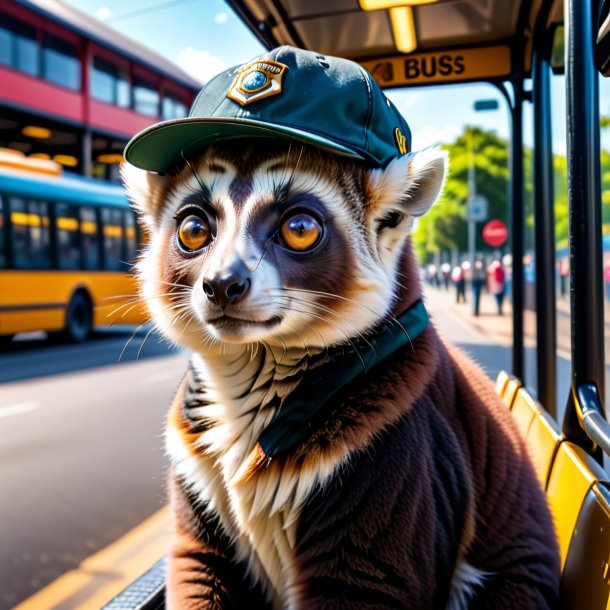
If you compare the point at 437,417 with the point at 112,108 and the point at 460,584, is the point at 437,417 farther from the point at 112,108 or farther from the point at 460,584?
the point at 112,108

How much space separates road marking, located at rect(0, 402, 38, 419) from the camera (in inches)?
239

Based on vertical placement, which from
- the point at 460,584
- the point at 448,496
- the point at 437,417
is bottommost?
the point at 460,584

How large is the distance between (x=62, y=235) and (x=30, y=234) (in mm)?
741

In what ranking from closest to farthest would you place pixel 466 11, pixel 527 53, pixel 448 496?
1. pixel 448 496
2. pixel 466 11
3. pixel 527 53

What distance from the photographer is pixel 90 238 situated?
1189cm

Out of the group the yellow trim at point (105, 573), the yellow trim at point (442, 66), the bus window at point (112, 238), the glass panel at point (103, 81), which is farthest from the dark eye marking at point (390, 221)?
the glass panel at point (103, 81)

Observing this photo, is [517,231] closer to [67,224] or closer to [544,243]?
[544,243]

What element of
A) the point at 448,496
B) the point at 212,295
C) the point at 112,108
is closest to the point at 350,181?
the point at 212,295

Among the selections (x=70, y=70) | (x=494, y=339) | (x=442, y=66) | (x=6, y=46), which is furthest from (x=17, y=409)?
(x=70, y=70)

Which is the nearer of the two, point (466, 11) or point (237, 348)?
point (237, 348)

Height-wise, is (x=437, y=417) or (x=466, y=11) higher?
(x=466, y=11)

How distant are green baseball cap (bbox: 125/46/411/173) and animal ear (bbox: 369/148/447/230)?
42 mm

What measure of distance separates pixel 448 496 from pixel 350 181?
2.15 ft

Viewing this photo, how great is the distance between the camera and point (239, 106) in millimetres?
1246
